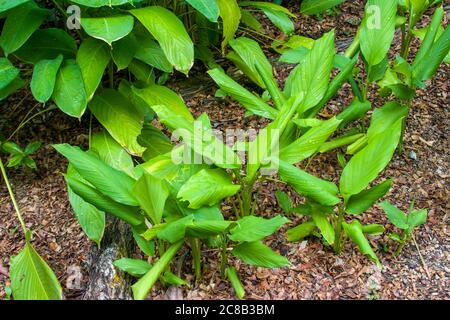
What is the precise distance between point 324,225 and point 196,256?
46 centimetres

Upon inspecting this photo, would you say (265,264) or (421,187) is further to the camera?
(421,187)

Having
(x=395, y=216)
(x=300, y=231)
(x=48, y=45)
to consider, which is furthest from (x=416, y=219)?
(x=48, y=45)

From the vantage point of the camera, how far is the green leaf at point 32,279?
6.18 ft

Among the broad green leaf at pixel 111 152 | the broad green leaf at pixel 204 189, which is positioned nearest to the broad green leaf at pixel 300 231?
the broad green leaf at pixel 204 189

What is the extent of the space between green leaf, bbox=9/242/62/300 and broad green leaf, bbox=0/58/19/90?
68 cm

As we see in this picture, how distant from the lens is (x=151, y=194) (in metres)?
1.79

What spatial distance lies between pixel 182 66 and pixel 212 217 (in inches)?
26.0

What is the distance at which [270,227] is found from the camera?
177 centimetres

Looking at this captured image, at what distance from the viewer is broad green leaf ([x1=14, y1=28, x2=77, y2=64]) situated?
7.98 ft

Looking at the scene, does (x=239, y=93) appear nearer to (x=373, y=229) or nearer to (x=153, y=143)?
(x=153, y=143)

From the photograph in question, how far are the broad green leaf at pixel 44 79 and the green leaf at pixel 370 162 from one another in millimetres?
1133

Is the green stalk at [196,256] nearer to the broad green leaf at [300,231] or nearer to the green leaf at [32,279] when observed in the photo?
the broad green leaf at [300,231]

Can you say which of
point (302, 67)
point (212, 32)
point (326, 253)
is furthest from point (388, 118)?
point (212, 32)

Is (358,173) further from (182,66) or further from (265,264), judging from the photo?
(182,66)
